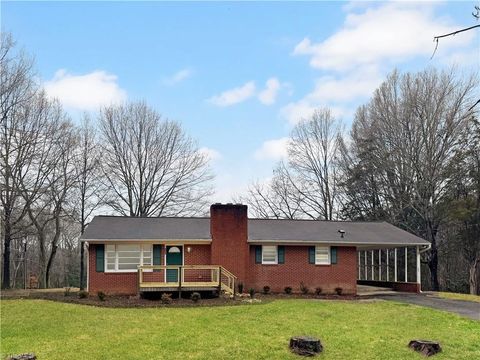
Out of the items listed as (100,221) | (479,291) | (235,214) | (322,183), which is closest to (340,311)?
(235,214)

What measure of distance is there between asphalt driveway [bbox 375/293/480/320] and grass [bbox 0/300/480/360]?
1.23 meters

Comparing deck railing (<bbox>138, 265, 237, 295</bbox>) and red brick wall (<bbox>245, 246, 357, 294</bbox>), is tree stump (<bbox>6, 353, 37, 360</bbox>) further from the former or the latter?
red brick wall (<bbox>245, 246, 357, 294</bbox>)

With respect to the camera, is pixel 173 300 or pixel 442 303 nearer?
pixel 173 300

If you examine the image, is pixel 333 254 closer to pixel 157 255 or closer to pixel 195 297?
pixel 195 297

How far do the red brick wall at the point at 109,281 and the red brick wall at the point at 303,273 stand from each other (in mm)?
5040

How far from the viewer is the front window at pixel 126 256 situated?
2192 cm

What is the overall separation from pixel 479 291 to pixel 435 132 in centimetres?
1045

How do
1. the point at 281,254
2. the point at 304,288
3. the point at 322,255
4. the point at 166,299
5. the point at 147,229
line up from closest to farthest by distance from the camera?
1. the point at 166,299
2. the point at 304,288
3. the point at 281,254
4. the point at 147,229
5. the point at 322,255

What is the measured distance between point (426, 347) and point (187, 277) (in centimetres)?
1278

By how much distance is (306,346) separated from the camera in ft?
35.4

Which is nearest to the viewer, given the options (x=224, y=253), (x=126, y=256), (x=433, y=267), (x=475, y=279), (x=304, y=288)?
(x=126, y=256)

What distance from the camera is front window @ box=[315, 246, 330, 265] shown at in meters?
23.8

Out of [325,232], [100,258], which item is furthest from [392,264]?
[100,258]

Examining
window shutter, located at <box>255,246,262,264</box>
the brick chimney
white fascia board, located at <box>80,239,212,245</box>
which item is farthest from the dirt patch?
white fascia board, located at <box>80,239,212,245</box>
